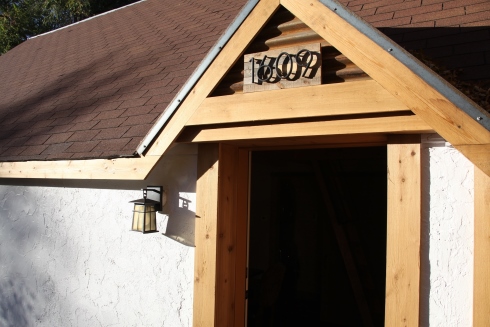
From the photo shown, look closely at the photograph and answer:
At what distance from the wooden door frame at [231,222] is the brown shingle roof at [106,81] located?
79cm

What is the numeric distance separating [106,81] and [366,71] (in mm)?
3968

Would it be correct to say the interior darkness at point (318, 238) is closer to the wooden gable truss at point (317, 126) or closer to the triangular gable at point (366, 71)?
the wooden gable truss at point (317, 126)

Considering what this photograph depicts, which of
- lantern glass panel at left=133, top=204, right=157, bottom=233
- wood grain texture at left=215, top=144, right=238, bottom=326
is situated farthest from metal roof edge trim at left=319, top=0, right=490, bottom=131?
lantern glass panel at left=133, top=204, right=157, bottom=233

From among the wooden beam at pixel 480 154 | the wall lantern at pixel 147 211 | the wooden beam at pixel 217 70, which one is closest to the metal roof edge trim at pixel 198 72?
the wooden beam at pixel 217 70

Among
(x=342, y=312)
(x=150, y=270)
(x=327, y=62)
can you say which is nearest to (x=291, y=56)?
(x=327, y=62)

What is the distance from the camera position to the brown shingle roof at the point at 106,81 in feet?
15.2

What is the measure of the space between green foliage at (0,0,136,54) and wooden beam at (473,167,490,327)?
17051 mm

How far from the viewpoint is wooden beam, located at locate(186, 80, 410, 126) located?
286cm

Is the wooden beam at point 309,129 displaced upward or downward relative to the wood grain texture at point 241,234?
upward

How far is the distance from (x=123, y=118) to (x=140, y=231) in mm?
1269

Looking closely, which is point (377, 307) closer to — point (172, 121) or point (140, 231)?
point (140, 231)

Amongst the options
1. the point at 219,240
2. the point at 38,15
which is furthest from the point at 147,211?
the point at 38,15

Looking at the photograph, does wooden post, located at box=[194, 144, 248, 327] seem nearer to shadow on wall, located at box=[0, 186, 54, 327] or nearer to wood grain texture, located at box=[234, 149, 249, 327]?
wood grain texture, located at box=[234, 149, 249, 327]

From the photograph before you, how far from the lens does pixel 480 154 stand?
2473 millimetres
